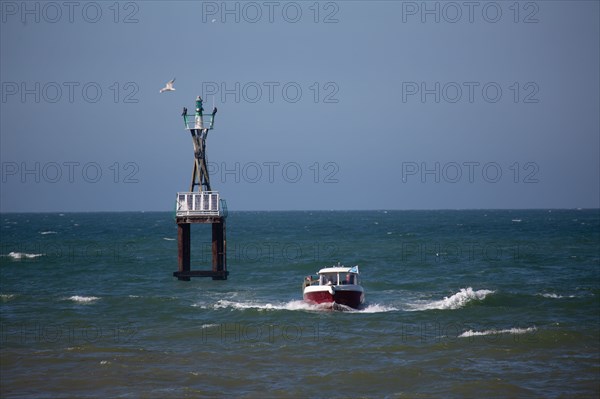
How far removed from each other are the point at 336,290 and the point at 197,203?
1008 cm

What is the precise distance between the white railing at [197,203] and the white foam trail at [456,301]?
470 inches

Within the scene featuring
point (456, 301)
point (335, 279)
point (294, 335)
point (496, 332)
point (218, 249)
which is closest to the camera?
point (294, 335)

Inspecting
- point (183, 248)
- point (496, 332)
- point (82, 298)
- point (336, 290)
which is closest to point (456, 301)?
point (336, 290)

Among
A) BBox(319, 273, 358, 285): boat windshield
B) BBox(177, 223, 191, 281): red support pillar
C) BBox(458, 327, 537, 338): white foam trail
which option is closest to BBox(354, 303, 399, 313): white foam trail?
BBox(319, 273, 358, 285): boat windshield

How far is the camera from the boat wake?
3712 centimetres

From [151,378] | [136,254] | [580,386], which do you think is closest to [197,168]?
[151,378]

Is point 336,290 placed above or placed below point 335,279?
below

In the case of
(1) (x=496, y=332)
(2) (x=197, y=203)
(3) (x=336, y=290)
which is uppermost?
(2) (x=197, y=203)

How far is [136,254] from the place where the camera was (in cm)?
7525

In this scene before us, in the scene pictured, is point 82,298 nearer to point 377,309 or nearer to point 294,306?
point 294,306


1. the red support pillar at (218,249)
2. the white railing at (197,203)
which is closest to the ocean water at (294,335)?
the red support pillar at (218,249)

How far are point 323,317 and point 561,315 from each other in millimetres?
11010

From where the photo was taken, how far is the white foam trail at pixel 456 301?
128 feet

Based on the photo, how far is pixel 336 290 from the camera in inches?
1457
